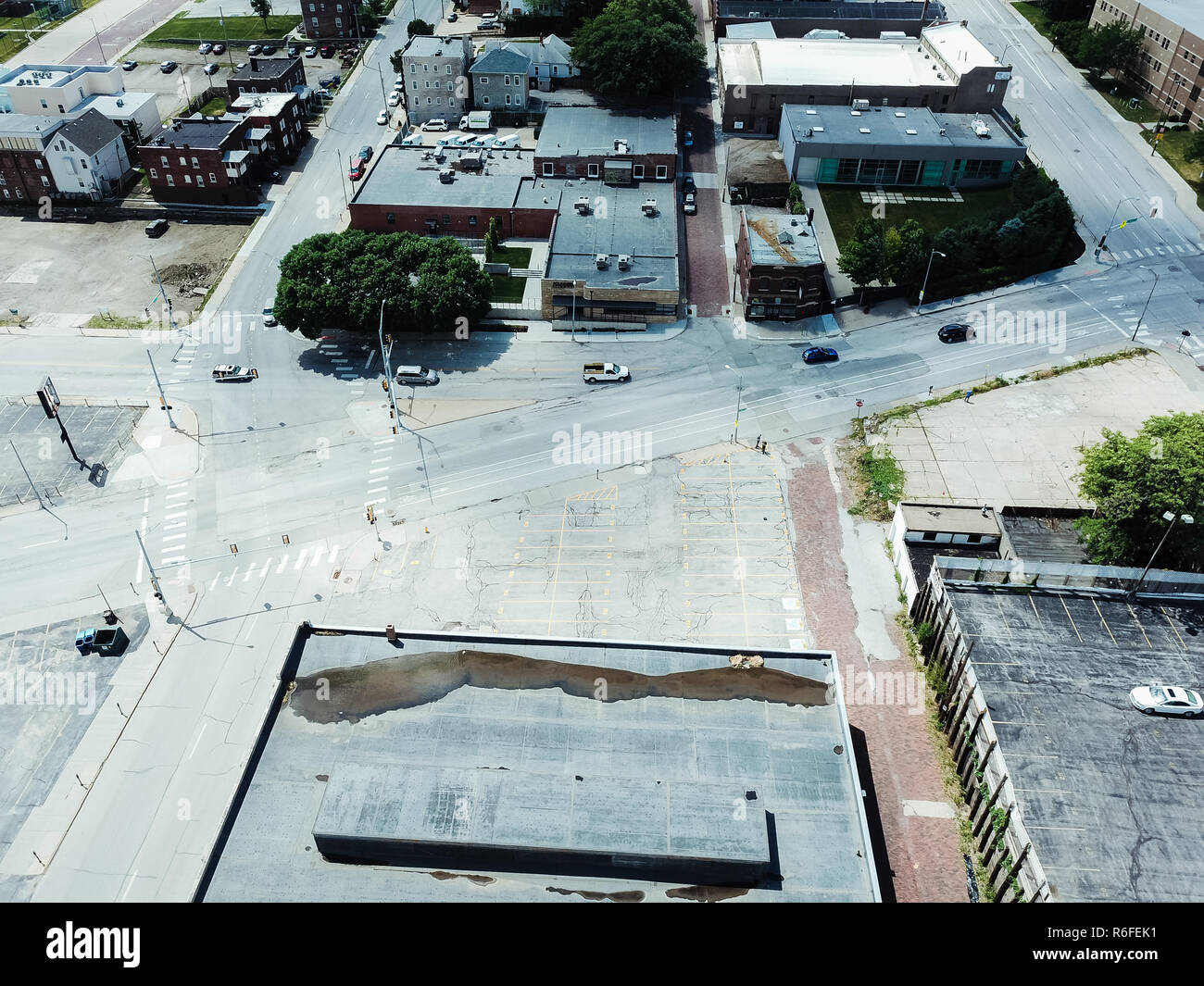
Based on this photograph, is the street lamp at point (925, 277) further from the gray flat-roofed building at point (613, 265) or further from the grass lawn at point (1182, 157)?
the grass lawn at point (1182, 157)

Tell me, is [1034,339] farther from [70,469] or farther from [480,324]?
[70,469]

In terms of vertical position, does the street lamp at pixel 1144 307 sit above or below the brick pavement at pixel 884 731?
above

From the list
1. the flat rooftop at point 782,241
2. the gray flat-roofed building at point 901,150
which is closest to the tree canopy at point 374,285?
the flat rooftop at point 782,241

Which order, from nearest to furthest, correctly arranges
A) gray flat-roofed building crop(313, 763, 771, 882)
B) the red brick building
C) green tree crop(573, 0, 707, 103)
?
gray flat-roofed building crop(313, 763, 771, 882)
the red brick building
green tree crop(573, 0, 707, 103)

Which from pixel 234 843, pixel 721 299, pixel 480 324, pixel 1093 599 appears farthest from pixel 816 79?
pixel 234 843

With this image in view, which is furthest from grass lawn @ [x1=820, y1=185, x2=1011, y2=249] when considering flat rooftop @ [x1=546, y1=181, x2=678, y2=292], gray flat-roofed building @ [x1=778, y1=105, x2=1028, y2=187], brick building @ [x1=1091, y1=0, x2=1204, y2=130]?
brick building @ [x1=1091, y1=0, x2=1204, y2=130]

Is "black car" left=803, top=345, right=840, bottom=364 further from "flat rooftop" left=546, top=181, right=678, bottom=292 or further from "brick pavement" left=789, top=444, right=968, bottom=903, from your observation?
"brick pavement" left=789, top=444, right=968, bottom=903
